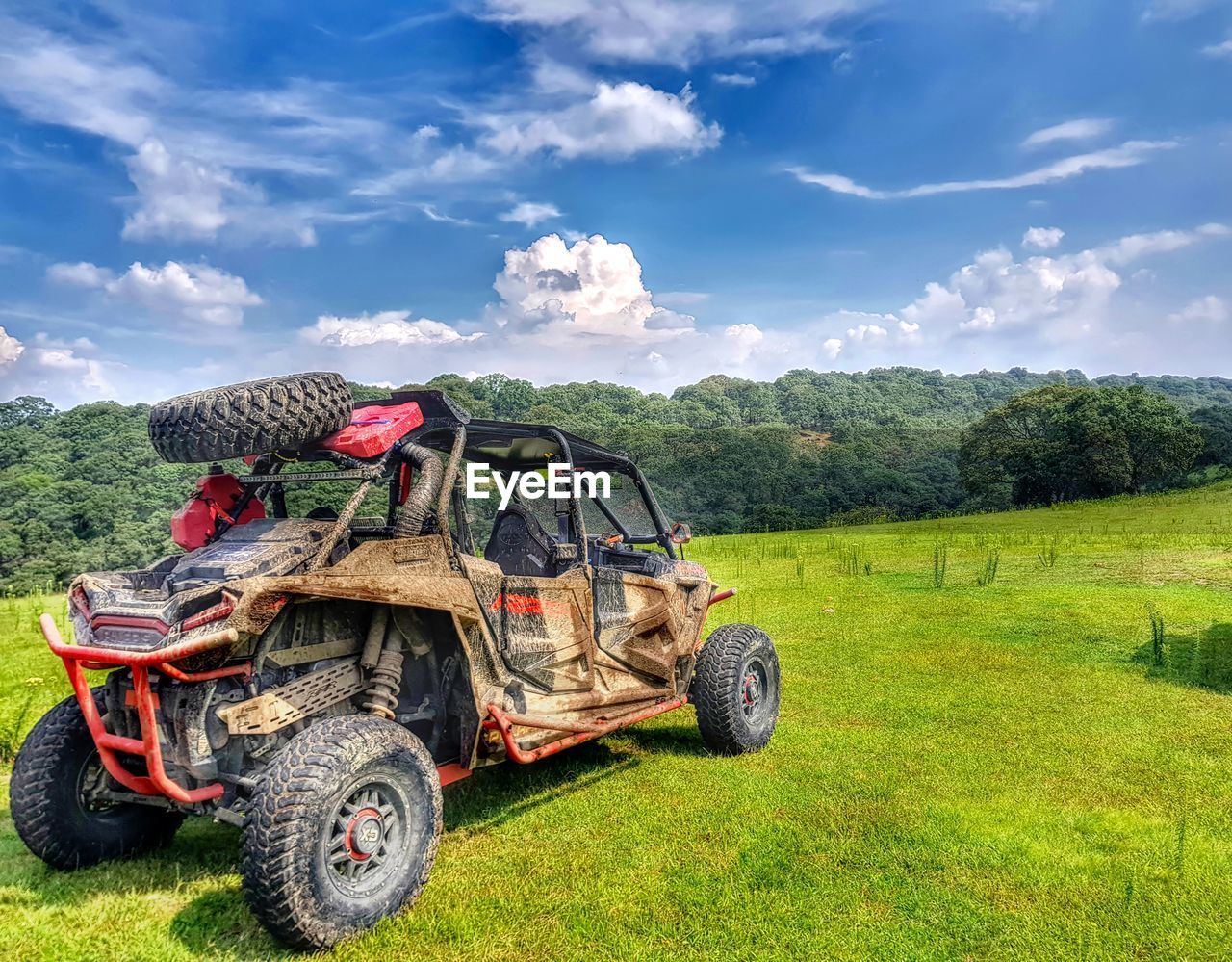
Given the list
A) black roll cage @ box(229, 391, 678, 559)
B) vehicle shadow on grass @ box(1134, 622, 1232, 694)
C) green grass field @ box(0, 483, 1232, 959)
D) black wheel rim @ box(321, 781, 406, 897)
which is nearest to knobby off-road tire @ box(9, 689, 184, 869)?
green grass field @ box(0, 483, 1232, 959)

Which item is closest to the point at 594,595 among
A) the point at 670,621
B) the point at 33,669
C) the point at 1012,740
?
the point at 670,621

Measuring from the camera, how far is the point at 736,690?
718cm

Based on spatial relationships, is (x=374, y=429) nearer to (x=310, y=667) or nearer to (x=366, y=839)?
(x=310, y=667)

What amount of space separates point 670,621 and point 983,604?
10038mm

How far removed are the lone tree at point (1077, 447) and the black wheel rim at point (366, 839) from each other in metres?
47.6

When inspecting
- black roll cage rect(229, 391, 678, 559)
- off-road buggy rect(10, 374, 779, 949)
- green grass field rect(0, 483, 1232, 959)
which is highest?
black roll cage rect(229, 391, 678, 559)

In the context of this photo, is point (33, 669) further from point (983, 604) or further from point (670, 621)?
point (983, 604)

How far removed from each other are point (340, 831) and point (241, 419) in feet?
6.99

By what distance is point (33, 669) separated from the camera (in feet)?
31.9

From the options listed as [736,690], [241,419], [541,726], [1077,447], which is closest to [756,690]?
[736,690]

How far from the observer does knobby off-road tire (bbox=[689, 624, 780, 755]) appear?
7.13 metres

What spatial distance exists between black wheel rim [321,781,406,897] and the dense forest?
7.98 feet

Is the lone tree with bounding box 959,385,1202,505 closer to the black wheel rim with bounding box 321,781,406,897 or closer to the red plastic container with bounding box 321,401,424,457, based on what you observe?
the red plastic container with bounding box 321,401,424,457

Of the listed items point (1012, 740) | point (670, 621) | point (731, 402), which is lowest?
point (1012, 740)
